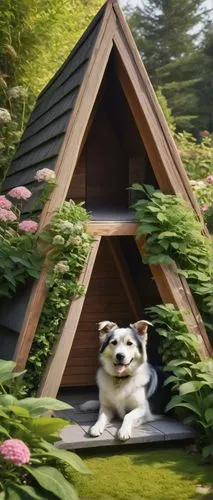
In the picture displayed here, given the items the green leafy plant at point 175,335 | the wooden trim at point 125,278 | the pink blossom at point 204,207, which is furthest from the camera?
the wooden trim at point 125,278

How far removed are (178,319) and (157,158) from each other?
118 cm

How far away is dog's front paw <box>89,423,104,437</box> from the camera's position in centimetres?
439

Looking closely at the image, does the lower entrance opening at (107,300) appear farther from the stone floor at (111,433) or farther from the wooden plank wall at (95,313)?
the stone floor at (111,433)

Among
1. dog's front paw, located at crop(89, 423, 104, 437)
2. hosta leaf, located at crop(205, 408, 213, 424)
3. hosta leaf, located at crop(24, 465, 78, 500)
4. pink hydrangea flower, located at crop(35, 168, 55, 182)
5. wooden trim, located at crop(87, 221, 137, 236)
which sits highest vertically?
pink hydrangea flower, located at crop(35, 168, 55, 182)

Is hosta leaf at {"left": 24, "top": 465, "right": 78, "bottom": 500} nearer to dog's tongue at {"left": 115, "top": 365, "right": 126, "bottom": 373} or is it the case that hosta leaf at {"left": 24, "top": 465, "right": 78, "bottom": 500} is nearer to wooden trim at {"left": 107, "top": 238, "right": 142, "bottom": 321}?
dog's tongue at {"left": 115, "top": 365, "right": 126, "bottom": 373}

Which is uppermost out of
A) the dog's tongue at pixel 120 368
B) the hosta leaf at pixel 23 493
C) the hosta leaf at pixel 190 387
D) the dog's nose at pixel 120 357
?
the dog's nose at pixel 120 357

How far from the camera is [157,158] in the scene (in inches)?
188

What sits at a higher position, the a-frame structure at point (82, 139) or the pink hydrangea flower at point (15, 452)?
the a-frame structure at point (82, 139)

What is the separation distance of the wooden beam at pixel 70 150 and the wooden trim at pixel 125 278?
1.51 m

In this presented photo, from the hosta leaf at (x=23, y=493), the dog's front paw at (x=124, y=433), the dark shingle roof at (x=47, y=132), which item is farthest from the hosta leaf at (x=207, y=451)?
the dark shingle roof at (x=47, y=132)

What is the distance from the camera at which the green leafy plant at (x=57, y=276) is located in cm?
450

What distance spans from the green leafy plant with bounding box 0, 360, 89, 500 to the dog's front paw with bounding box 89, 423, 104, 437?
0.39 meters

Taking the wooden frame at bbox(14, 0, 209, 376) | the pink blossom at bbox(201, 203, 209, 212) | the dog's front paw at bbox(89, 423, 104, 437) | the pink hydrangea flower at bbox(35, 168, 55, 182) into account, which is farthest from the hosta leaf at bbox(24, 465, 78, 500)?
the pink blossom at bbox(201, 203, 209, 212)

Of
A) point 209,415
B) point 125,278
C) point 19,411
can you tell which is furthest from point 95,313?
point 19,411
